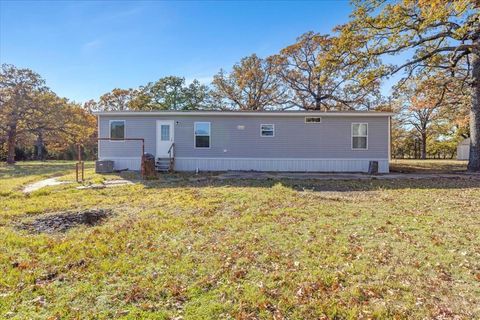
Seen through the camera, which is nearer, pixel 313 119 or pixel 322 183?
pixel 322 183

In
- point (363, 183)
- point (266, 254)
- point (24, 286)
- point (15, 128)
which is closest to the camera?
point (24, 286)

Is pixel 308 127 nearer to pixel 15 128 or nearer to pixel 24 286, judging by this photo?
pixel 24 286

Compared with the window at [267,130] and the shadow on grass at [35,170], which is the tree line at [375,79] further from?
the shadow on grass at [35,170]

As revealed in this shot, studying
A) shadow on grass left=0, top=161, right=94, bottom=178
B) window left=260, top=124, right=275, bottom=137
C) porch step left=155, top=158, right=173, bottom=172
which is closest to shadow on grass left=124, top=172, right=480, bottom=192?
porch step left=155, top=158, right=173, bottom=172

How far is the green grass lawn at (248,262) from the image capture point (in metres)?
2.83

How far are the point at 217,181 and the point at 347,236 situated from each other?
22.8ft

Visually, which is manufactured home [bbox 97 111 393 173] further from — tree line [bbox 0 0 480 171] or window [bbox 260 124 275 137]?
tree line [bbox 0 0 480 171]

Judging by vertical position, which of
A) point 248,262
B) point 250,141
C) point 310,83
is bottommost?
point 248,262

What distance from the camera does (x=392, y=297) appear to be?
2.99 metres

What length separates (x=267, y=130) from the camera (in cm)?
1470

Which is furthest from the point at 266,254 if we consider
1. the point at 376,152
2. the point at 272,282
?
the point at 376,152

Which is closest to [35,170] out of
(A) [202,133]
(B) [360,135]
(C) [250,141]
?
(A) [202,133]

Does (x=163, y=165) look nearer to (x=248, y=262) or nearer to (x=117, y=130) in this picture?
(x=117, y=130)

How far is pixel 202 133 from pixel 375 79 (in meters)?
8.54
